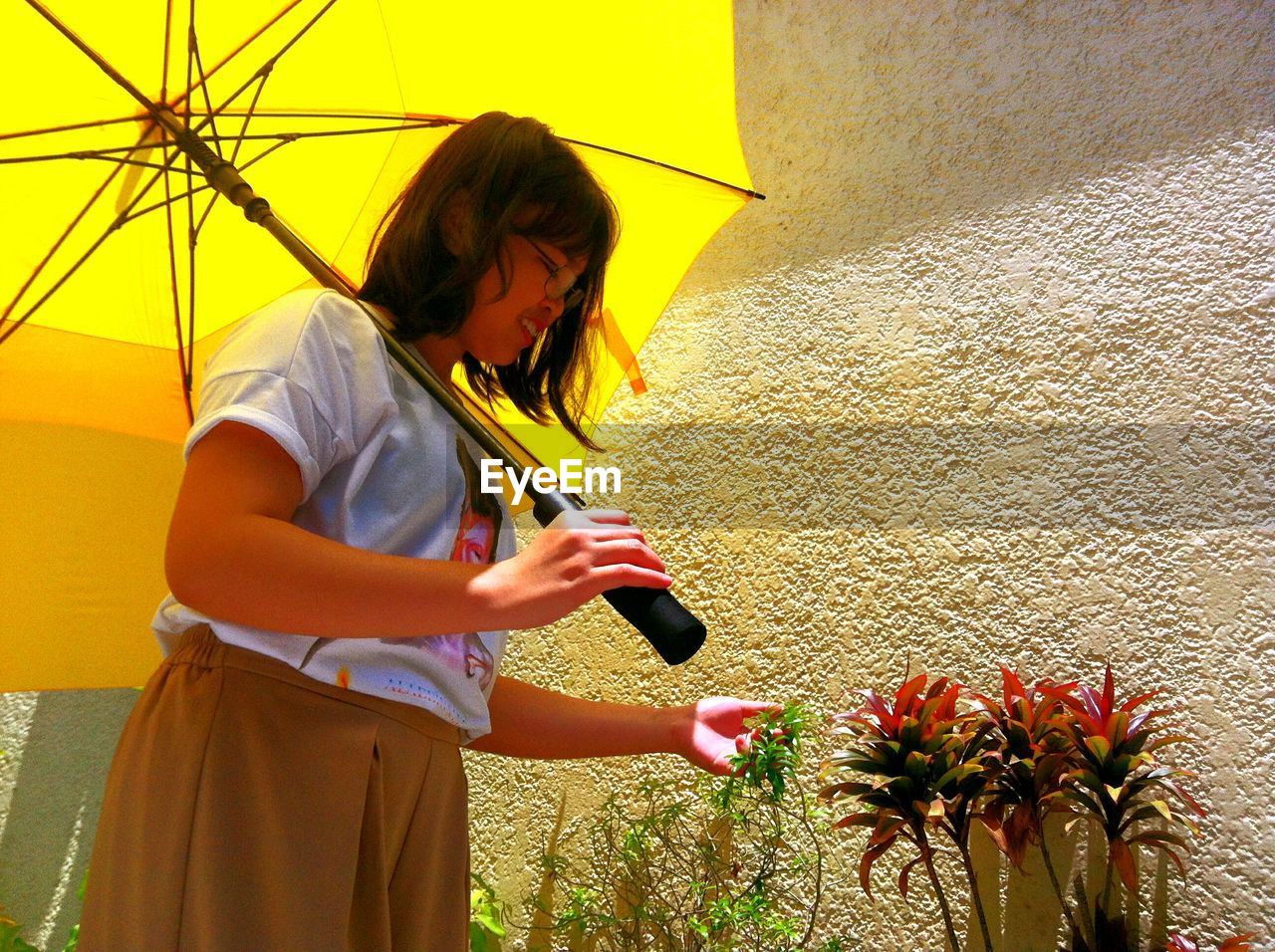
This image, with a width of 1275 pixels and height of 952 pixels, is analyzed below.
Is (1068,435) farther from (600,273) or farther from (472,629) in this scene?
(472,629)

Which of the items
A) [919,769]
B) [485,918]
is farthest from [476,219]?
[485,918]

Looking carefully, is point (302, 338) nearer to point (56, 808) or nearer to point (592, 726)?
point (592, 726)

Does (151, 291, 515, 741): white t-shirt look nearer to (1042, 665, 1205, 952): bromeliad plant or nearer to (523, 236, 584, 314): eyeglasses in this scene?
(523, 236, 584, 314): eyeglasses

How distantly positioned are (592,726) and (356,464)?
20.1 inches

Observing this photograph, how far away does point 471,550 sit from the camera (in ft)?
3.69

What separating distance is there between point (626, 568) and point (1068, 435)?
1.35 meters

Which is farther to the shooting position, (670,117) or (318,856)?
(670,117)

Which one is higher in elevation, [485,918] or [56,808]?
[56,808]

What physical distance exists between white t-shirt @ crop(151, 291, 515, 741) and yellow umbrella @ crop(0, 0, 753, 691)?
1.35 ft

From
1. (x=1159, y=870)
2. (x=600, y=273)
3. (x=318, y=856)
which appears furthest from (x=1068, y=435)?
(x=318, y=856)

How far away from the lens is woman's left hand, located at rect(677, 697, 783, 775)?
1.28m

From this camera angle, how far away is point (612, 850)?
225 cm

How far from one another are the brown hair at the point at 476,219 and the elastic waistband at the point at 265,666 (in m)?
0.39

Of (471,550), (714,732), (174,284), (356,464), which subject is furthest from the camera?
(174,284)
